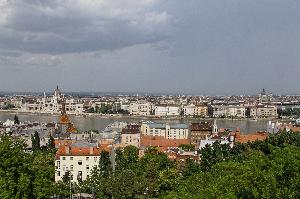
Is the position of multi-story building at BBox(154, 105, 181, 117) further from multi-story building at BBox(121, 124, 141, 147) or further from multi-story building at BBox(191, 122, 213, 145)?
multi-story building at BBox(121, 124, 141, 147)

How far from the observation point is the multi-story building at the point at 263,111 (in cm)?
9431

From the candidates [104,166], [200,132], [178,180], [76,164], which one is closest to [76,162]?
[76,164]

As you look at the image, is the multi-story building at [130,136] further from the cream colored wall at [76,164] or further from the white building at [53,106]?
the white building at [53,106]

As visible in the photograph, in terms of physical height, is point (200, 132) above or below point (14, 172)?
below

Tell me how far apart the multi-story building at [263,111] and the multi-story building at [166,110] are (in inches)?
543

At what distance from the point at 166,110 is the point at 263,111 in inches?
691

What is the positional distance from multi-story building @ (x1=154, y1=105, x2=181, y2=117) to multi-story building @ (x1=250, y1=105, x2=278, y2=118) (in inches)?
543

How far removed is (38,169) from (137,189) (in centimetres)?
537

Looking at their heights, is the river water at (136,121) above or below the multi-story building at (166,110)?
below

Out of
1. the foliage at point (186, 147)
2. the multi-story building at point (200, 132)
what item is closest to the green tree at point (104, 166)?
the foliage at point (186, 147)

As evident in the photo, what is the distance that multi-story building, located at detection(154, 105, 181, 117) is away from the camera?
323 feet

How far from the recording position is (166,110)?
98.8m

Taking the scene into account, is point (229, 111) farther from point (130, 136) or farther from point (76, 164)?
point (76, 164)

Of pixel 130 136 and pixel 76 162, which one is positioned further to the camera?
pixel 130 136
